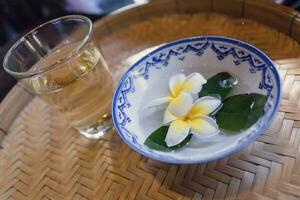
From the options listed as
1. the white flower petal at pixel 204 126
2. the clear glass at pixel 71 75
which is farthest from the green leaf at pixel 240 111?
the clear glass at pixel 71 75

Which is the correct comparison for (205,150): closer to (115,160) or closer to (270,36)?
(115,160)

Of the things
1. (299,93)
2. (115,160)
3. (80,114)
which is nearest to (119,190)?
(115,160)

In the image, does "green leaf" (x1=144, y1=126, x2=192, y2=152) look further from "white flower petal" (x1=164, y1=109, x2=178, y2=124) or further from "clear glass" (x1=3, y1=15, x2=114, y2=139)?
"clear glass" (x1=3, y1=15, x2=114, y2=139)

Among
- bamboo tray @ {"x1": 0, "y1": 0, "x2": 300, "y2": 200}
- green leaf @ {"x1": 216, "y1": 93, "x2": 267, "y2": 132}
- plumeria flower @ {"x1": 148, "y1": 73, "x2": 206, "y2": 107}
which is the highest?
plumeria flower @ {"x1": 148, "y1": 73, "x2": 206, "y2": 107}

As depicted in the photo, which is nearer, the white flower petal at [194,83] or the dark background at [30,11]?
the white flower petal at [194,83]

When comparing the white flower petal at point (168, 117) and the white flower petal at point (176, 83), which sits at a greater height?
the white flower petal at point (176, 83)

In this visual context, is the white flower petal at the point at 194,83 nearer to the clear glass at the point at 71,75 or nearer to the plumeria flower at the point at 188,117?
the plumeria flower at the point at 188,117

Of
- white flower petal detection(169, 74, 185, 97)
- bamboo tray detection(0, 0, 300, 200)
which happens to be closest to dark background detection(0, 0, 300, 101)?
bamboo tray detection(0, 0, 300, 200)

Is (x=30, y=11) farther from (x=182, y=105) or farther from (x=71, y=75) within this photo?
(x=182, y=105)
